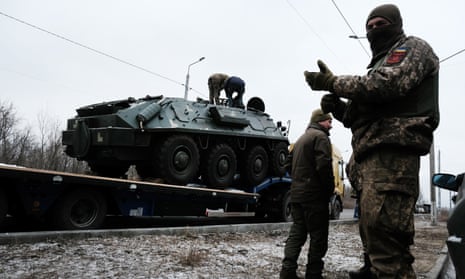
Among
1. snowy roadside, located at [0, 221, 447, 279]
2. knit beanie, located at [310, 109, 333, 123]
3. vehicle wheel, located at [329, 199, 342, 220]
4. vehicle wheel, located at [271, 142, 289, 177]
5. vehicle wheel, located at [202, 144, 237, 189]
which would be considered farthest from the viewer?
vehicle wheel, located at [329, 199, 342, 220]

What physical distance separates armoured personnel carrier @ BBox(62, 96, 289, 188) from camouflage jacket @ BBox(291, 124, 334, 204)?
4064 millimetres

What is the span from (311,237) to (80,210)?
156 inches

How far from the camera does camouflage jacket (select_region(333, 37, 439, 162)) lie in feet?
7.88

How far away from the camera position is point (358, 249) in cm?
614

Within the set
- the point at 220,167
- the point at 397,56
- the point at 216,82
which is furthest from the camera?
the point at 216,82

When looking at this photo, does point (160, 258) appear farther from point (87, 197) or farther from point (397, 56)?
point (397, 56)

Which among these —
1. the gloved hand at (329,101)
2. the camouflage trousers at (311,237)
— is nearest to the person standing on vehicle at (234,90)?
the camouflage trousers at (311,237)

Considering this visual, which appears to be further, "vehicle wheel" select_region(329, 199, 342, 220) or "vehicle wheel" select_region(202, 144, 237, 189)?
"vehicle wheel" select_region(329, 199, 342, 220)

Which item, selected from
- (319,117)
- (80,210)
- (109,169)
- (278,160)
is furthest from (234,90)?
(319,117)

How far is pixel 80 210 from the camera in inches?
257

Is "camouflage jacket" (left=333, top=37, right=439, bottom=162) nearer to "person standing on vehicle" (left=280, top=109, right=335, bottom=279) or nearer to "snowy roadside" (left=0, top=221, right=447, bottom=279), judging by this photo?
"person standing on vehicle" (left=280, top=109, right=335, bottom=279)

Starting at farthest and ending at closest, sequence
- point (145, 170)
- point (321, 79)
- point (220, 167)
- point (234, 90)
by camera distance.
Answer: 1. point (234, 90)
2. point (220, 167)
3. point (145, 170)
4. point (321, 79)

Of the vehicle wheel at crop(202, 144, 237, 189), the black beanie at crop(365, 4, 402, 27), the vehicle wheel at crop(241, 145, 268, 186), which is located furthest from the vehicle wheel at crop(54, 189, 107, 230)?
the black beanie at crop(365, 4, 402, 27)

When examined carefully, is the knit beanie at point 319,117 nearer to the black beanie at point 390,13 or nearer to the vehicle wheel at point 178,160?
the black beanie at point 390,13
